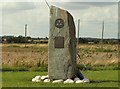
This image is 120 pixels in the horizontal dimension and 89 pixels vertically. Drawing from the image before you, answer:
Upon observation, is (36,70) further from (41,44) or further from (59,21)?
(41,44)

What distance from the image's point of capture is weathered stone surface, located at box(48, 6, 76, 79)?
13578mm

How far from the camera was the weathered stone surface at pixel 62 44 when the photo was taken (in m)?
13.6

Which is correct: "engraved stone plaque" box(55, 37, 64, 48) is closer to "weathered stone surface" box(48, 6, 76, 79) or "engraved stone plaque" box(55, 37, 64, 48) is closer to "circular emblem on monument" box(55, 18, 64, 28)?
"weathered stone surface" box(48, 6, 76, 79)

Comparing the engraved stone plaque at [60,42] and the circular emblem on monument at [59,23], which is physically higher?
the circular emblem on monument at [59,23]

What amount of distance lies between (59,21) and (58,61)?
148cm

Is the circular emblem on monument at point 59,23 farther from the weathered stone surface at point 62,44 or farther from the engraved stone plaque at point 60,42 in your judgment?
the engraved stone plaque at point 60,42

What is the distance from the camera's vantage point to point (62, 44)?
44.8 feet

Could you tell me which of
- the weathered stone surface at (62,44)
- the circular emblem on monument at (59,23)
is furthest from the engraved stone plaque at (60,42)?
the circular emblem on monument at (59,23)

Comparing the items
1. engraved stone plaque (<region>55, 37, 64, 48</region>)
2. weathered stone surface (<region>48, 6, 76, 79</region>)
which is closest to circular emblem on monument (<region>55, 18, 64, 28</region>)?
weathered stone surface (<region>48, 6, 76, 79</region>)

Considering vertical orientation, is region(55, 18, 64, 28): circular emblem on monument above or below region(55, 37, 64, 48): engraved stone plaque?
above

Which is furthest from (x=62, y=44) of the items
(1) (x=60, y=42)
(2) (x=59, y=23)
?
(2) (x=59, y=23)

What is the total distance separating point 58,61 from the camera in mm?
13656

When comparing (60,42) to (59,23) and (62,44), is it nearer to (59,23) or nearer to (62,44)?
(62,44)

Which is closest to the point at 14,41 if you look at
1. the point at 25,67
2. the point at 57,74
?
the point at 25,67
